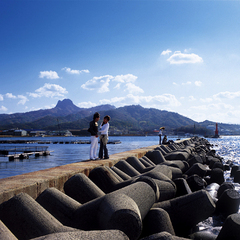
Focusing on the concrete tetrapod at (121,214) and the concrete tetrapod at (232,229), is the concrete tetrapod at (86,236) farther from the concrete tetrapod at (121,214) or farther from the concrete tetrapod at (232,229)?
the concrete tetrapod at (232,229)

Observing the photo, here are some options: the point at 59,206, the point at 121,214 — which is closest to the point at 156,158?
the point at 59,206

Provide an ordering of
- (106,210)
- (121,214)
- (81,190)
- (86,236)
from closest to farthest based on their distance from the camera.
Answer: (86,236)
(121,214)
(106,210)
(81,190)

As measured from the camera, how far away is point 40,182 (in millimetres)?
3703

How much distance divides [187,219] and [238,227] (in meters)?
0.85

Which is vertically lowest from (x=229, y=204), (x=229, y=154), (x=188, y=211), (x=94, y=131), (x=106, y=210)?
(x=229, y=154)

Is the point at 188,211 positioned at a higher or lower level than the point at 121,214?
lower

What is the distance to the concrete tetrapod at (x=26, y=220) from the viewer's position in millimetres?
2508

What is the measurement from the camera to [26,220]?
2584mm

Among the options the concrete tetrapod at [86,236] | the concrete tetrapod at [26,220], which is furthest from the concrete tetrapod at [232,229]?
the concrete tetrapod at [26,220]

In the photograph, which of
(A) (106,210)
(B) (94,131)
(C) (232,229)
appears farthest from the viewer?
(B) (94,131)

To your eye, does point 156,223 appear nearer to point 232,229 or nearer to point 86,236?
point 232,229

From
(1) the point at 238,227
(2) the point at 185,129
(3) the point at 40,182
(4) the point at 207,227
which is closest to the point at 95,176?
(3) the point at 40,182

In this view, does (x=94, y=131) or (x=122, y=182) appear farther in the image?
(x=94, y=131)

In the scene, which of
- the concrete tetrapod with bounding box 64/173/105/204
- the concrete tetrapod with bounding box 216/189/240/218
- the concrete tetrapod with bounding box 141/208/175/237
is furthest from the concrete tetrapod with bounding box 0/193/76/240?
the concrete tetrapod with bounding box 216/189/240/218
